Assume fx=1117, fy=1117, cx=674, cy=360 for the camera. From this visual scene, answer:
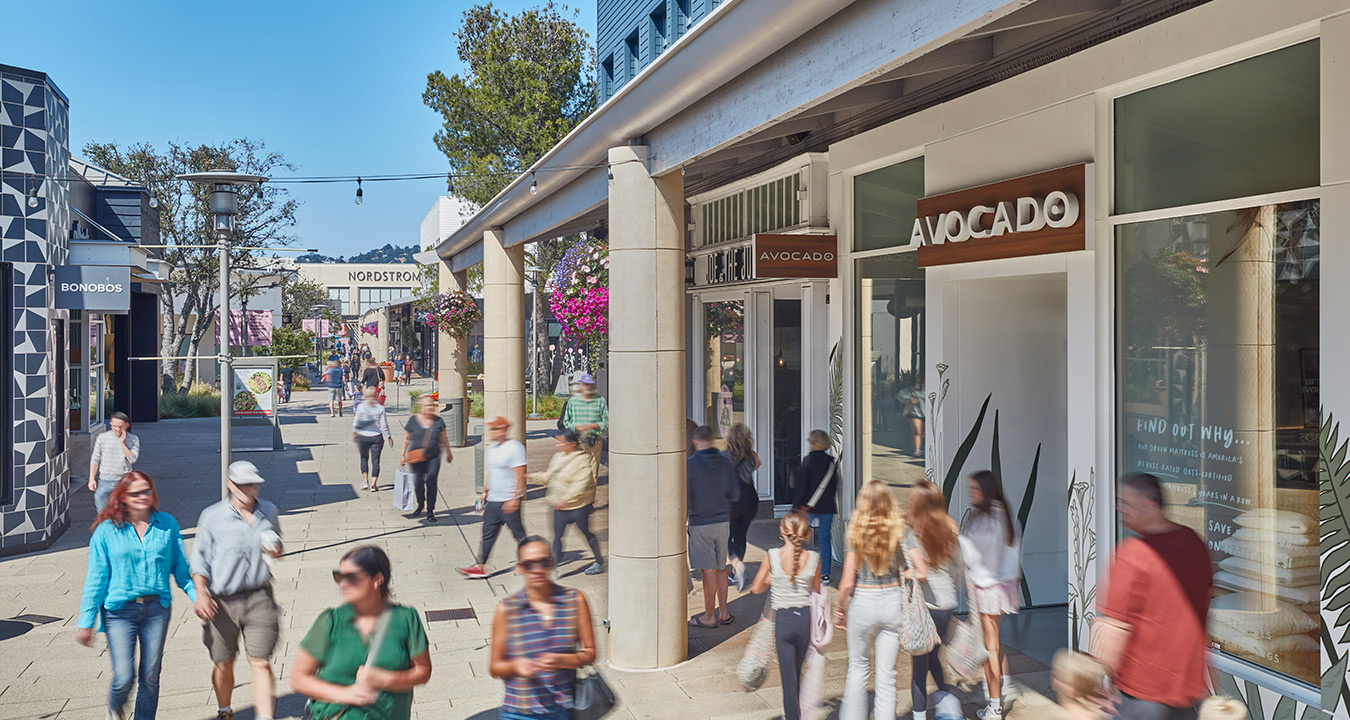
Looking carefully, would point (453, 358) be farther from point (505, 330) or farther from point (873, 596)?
point (873, 596)

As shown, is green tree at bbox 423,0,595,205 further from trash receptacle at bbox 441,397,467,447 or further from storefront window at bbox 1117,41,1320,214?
storefront window at bbox 1117,41,1320,214

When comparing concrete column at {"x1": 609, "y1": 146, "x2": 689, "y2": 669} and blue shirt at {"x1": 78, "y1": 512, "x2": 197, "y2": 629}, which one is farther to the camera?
concrete column at {"x1": 609, "y1": 146, "x2": 689, "y2": 669}

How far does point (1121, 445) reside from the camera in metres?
7.42

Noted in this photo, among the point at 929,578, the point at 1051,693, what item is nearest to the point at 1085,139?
the point at 929,578

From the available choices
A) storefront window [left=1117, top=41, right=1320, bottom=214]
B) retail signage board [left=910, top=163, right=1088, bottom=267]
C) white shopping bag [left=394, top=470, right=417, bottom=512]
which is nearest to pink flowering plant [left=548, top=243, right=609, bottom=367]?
white shopping bag [left=394, top=470, right=417, bottom=512]

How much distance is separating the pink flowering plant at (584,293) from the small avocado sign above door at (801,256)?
528cm

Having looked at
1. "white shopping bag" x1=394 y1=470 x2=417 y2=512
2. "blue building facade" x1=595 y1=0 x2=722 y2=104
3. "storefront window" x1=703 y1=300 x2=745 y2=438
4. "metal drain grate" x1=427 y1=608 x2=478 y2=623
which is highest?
"blue building facade" x1=595 y1=0 x2=722 y2=104

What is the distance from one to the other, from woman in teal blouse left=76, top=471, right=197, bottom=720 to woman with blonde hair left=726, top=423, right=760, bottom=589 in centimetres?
436

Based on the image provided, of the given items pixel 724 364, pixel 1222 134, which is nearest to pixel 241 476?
pixel 1222 134

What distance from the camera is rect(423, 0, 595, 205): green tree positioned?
29672mm

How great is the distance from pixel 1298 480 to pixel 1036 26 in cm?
339

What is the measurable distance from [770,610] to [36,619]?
7.03m

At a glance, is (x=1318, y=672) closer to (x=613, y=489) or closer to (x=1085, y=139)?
(x=1085, y=139)

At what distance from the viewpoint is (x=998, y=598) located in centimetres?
680
